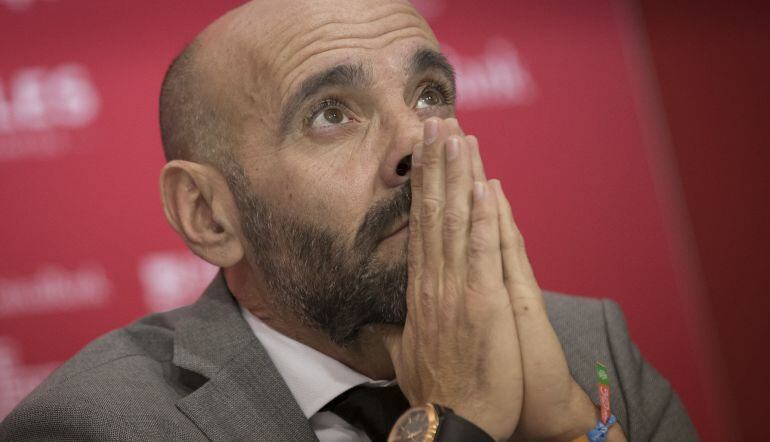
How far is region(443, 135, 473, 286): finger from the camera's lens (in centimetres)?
148

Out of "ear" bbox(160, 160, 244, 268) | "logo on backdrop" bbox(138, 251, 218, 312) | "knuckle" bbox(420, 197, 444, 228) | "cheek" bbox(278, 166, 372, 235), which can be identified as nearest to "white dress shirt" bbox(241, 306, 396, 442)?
"ear" bbox(160, 160, 244, 268)

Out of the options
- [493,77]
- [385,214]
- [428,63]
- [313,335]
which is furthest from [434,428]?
[493,77]

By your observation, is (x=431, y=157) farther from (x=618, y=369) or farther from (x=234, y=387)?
(x=618, y=369)

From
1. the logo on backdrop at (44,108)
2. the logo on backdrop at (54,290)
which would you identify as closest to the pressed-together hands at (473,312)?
the logo on backdrop at (54,290)

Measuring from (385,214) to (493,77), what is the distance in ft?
5.00

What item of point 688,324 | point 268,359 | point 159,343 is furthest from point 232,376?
point 688,324

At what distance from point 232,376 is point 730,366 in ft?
7.27

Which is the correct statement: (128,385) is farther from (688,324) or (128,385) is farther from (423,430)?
(688,324)

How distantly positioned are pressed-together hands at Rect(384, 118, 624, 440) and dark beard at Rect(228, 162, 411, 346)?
6 centimetres

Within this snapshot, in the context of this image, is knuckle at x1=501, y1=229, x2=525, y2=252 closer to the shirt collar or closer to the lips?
the lips

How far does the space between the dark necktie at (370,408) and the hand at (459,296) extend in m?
0.22

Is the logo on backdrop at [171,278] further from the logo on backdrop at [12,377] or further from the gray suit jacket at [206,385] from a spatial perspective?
the gray suit jacket at [206,385]

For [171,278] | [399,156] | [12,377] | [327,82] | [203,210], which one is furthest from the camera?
[171,278]

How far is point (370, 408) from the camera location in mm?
1743
